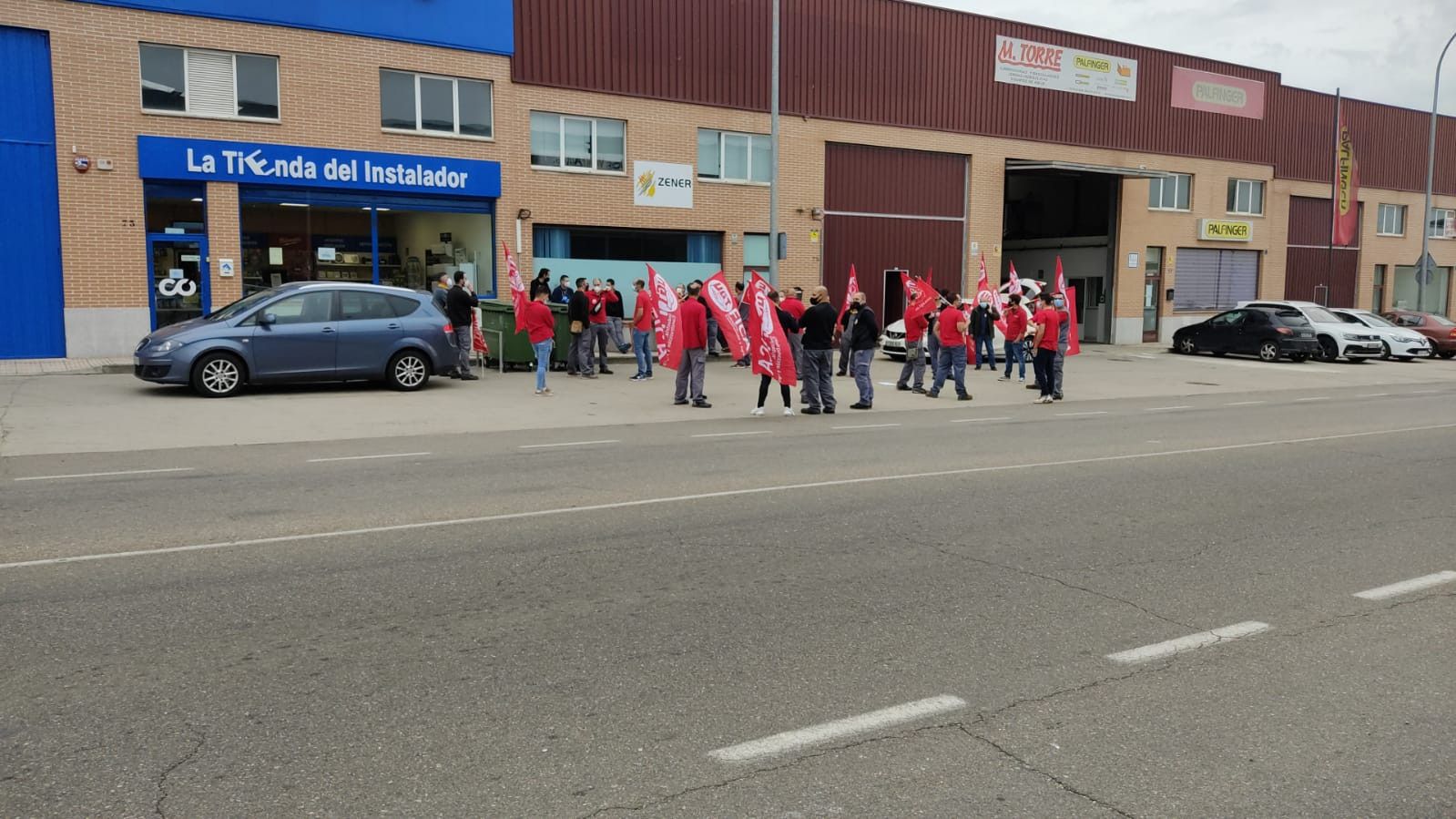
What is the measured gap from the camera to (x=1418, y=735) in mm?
4094

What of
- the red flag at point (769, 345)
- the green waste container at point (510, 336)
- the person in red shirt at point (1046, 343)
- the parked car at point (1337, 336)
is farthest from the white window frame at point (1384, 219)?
the red flag at point (769, 345)

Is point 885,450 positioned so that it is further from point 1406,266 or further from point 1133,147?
point 1406,266

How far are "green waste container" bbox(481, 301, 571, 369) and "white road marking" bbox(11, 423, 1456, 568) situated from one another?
37.2 feet

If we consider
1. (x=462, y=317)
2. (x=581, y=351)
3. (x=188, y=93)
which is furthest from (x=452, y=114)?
(x=581, y=351)

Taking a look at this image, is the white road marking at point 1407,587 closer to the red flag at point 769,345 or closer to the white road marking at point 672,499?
the white road marking at point 672,499

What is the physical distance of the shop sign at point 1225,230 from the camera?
36.2 m

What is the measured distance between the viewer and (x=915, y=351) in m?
18.9

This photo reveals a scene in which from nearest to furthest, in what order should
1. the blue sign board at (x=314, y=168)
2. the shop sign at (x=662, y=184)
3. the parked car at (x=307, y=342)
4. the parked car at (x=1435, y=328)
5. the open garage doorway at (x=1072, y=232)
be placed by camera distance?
the parked car at (x=307, y=342)
the blue sign board at (x=314, y=168)
the shop sign at (x=662, y=184)
the parked car at (x=1435, y=328)
the open garage doorway at (x=1072, y=232)

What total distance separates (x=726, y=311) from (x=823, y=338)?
1.50 m

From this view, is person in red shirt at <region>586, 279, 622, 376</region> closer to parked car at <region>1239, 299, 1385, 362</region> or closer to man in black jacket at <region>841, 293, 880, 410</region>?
man in black jacket at <region>841, 293, 880, 410</region>

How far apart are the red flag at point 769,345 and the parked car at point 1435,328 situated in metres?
24.5

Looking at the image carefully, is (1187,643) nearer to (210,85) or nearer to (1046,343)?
(1046,343)

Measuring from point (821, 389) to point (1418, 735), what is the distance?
11164 mm

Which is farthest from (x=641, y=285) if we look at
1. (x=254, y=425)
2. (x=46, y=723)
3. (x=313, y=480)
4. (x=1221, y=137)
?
(x=1221, y=137)
